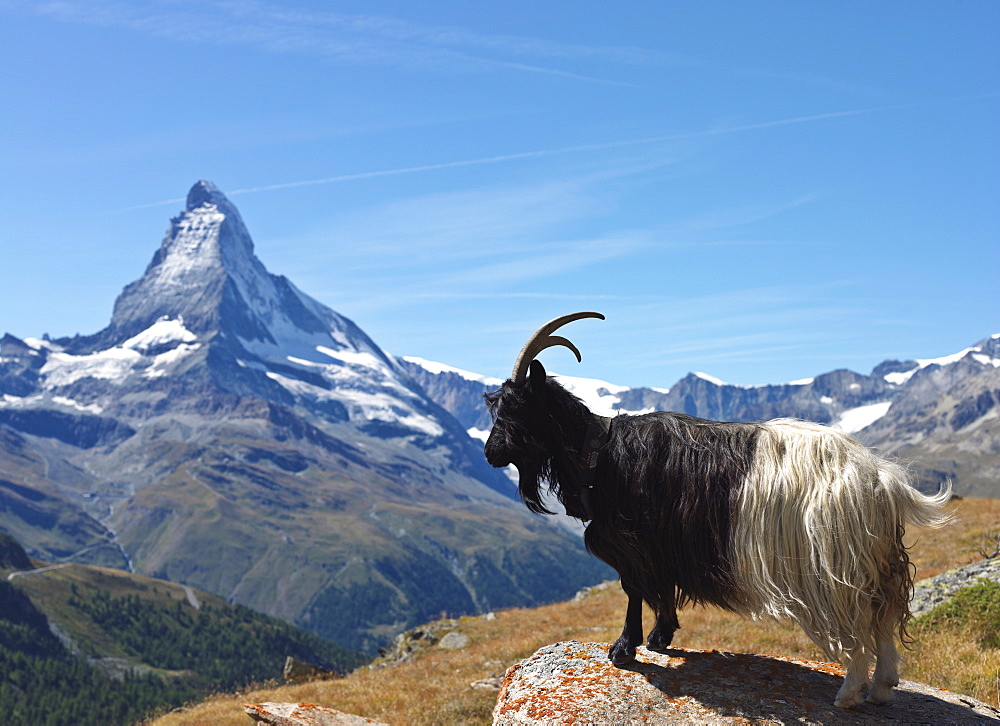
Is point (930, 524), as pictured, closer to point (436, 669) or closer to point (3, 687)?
point (436, 669)

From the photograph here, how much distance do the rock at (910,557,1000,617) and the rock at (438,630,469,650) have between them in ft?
51.7

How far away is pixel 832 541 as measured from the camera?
866 cm

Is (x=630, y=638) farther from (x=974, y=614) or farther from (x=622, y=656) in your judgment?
(x=974, y=614)

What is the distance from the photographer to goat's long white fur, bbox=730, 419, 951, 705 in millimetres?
8672

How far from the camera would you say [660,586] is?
32.6 feet

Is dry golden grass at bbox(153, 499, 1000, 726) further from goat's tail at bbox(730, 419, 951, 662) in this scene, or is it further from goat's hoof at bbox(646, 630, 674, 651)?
goat's hoof at bbox(646, 630, 674, 651)

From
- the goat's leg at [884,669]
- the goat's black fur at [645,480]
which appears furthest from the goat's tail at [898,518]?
the goat's black fur at [645,480]

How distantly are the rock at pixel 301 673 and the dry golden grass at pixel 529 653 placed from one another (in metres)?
1.55

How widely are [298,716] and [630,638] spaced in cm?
555

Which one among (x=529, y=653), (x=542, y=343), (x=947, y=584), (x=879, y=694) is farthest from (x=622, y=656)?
(x=529, y=653)

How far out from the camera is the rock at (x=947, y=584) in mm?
15458

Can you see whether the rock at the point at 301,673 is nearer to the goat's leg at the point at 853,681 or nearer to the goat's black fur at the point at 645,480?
the goat's black fur at the point at 645,480

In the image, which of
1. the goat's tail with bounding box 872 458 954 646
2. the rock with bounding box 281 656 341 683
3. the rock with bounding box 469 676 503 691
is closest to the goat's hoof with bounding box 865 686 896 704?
the goat's tail with bounding box 872 458 954 646

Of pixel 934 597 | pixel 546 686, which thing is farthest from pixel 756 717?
pixel 934 597
